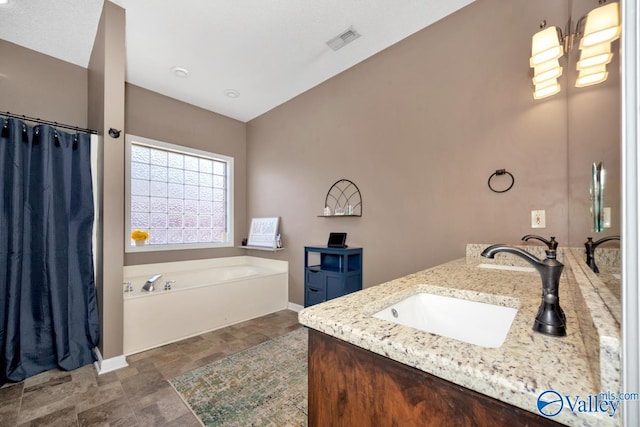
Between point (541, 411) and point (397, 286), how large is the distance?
703mm

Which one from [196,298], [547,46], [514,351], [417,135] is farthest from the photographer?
[196,298]

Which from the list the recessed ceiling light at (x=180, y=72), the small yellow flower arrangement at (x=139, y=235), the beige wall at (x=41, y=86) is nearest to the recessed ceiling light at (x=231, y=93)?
the recessed ceiling light at (x=180, y=72)

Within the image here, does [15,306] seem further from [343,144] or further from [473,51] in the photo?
[473,51]

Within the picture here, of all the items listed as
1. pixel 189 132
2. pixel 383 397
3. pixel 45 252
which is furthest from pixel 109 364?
pixel 189 132

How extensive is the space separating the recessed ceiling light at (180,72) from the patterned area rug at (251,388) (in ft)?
10.1

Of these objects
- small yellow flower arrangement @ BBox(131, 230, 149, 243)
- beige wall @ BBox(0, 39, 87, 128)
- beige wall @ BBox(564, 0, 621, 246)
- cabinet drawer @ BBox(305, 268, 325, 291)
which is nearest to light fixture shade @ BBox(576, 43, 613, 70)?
beige wall @ BBox(564, 0, 621, 246)

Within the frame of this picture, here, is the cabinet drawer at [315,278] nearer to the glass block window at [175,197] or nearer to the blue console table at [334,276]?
the blue console table at [334,276]

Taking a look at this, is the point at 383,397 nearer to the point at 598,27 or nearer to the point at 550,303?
the point at 550,303

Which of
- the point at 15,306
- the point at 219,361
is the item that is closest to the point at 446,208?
the point at 219,361

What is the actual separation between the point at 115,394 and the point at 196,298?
1.06 metres

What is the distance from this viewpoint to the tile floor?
5.32 feet

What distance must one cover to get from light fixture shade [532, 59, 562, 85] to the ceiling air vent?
1.52 metres

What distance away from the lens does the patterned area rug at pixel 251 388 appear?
5.32 ft

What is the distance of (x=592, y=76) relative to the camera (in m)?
1.23
